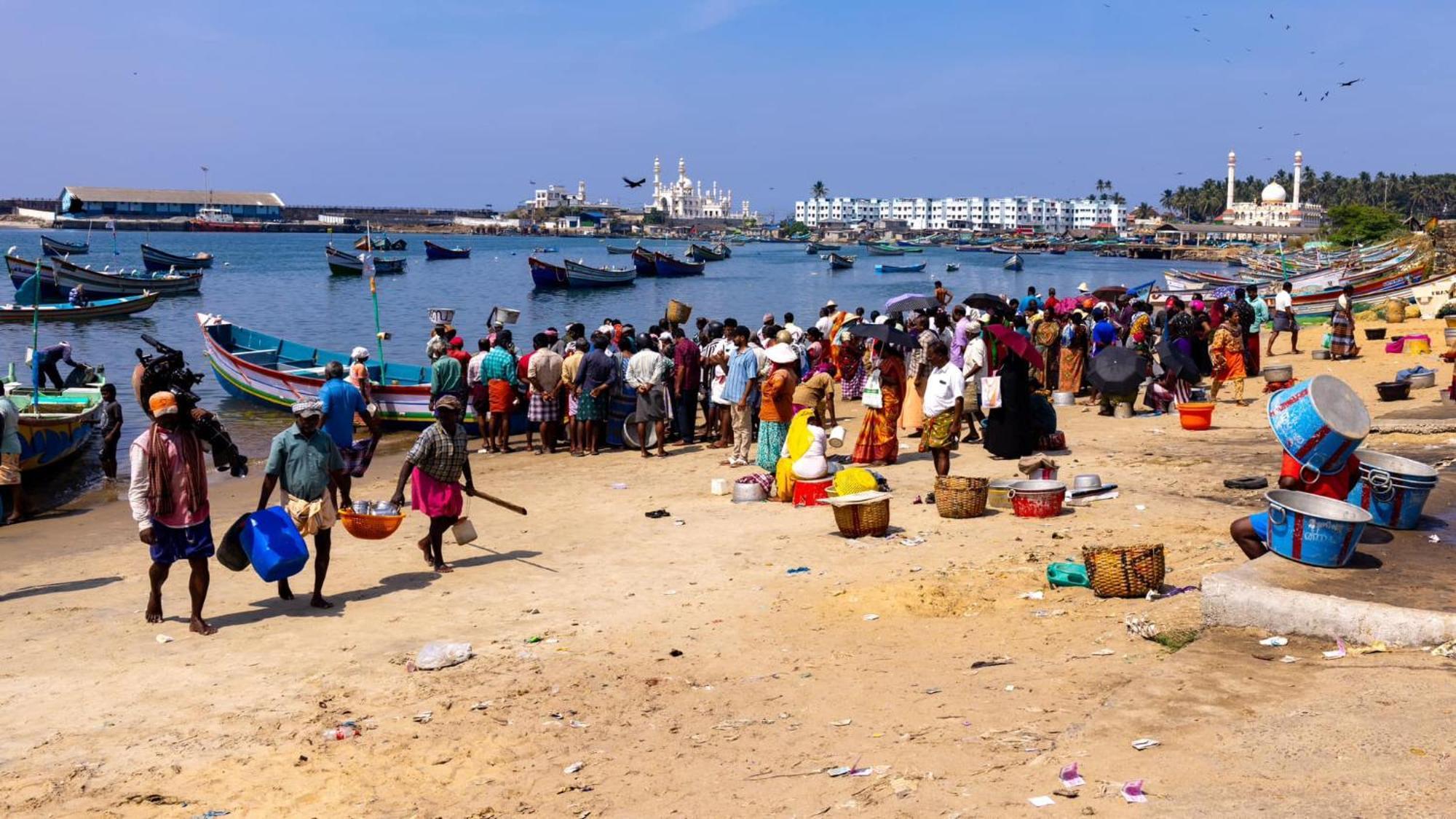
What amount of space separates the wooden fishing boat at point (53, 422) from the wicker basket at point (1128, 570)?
12078 mm

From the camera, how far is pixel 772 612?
768cm

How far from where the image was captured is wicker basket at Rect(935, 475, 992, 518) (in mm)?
9727

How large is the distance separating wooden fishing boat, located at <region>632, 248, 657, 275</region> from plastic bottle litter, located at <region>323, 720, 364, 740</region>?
68222 mm

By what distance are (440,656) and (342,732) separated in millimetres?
1008

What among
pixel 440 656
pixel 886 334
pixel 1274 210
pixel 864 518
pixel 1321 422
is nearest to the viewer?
pixel 1321 422

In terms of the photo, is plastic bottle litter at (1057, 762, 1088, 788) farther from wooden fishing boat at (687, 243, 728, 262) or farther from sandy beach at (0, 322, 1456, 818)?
wooden fishing boat at (687, 243, 728, 262)

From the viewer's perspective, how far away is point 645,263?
246ft

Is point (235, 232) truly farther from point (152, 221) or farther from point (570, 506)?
point (570, 506)

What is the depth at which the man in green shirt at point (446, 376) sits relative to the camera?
46.4 feet

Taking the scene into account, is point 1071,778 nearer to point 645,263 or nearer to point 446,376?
point 446,376

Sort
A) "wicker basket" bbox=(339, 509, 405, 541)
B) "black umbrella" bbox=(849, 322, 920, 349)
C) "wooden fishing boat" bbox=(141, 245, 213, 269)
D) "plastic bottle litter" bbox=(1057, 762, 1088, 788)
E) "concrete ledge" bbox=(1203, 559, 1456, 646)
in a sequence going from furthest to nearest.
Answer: "wooden fishing boat" bbox=(141, 245, 213, 269) < "black umbrella" bbox=(849, 322, 920, 349) < "wicker basket" bbox=(339, 509, 405, 541) < "concrete ledge" bbox=(1203, 559, 1456, 646) < "plastic bottle litter" bbox=(1057, 762, 1088, 788)

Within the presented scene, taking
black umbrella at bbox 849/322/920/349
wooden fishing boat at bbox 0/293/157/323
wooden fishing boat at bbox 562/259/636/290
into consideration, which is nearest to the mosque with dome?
wooden fishing boat at bbox 562/259/636/290

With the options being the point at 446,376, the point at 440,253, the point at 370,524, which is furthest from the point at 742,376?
the point at 440,253

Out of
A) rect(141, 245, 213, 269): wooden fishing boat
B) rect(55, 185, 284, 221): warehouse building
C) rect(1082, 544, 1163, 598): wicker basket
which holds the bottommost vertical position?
rect(1082, 544, 1163, 598): wicker basket
